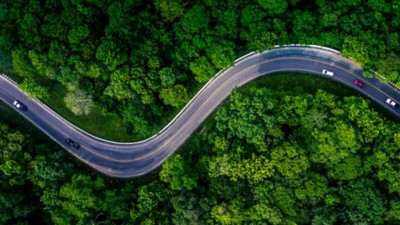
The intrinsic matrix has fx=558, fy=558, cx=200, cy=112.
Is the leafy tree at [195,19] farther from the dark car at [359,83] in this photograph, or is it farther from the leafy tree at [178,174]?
the dark car at [359,83]

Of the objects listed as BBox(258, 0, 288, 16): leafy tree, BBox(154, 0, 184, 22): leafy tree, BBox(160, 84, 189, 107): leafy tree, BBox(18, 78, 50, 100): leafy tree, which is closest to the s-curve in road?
BBox(160, 84, 189, 107): leafy tree

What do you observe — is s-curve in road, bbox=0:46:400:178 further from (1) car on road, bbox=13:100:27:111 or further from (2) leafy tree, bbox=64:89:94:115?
(2) leafy tree, bbox=64:89:94:115

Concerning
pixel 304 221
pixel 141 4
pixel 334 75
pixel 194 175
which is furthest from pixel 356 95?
pixel 141 4

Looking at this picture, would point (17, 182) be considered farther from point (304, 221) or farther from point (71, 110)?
point (304, 221)

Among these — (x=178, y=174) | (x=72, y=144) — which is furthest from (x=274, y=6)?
(x=72, y=144)

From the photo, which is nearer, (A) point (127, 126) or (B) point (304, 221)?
(B) point (304, 221)

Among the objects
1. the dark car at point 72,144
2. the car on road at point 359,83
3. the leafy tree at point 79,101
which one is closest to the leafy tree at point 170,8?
the leafy tree at point 79,101
